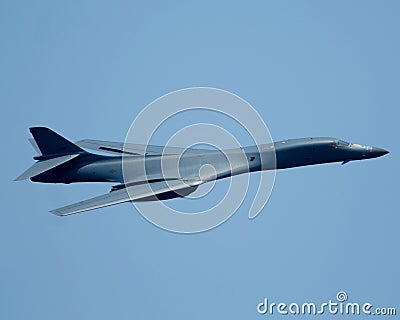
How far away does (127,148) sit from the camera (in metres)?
60.2

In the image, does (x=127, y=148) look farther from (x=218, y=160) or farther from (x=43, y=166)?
(x=218, y=160)

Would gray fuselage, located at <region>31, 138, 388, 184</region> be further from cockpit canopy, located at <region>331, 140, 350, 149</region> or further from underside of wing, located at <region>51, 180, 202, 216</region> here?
underside of wing, located at <region>51, 180, 202, 216</region>

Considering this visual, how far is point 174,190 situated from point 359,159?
41.6ft

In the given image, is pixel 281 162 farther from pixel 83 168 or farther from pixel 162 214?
pixel 83 168

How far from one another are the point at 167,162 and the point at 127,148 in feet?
20.7

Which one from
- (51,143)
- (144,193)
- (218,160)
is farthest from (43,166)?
(218,160)

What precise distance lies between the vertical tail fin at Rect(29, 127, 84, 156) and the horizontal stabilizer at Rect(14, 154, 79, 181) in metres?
0.53

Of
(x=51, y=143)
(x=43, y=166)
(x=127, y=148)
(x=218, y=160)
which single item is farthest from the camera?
(x=127, y=148)

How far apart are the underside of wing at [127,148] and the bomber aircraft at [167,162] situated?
0.78 feet

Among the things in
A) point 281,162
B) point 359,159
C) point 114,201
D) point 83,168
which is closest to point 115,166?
point 83,168

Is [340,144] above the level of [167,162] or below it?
above

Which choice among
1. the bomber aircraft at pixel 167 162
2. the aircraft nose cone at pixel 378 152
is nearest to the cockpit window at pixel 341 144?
the bomber aircraft at pixel 167 162

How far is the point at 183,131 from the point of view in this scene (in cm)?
5572

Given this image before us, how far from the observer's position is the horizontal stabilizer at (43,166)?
5341 centimetres
